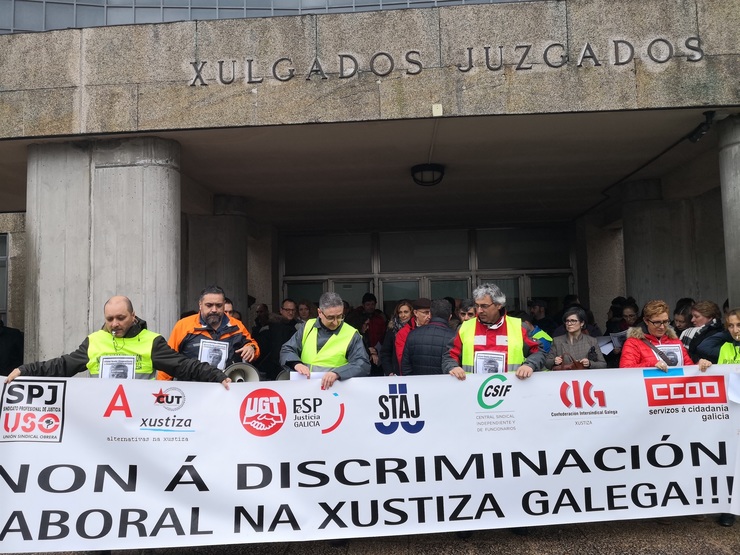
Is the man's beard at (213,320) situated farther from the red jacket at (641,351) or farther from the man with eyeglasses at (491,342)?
the red jacket at (641,351)

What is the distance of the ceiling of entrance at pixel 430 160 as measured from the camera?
7.38 meters

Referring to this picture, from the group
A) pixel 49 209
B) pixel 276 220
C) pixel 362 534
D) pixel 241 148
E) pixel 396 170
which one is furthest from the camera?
pixel 276 220

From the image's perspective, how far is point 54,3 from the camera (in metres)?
7.58

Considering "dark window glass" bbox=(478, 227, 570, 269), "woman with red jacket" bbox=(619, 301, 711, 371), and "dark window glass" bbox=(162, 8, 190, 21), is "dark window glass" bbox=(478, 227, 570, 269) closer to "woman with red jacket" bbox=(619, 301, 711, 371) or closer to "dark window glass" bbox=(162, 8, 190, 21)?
"dark window glass" bbox=(162, 8, 190, 21)

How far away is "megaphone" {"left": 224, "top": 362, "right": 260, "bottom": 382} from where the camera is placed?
15.8ft

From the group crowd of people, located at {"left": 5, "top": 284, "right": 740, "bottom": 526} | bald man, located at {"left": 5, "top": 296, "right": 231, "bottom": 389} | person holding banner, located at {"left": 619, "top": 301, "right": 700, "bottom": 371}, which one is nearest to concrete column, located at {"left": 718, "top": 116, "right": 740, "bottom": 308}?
crowd of people, located at {"left": 5, "top": 284, "right": 740, "bottom": 526}

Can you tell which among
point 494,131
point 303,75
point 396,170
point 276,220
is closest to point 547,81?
point 494,131

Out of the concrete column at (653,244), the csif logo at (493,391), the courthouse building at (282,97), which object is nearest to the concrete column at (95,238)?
the courthouse building at (282,97)

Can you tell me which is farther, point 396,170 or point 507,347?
point 396,170

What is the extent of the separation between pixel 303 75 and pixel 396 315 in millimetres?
2722

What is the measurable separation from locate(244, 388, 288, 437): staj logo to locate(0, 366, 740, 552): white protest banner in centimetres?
1

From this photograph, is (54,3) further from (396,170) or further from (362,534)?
(362,534)

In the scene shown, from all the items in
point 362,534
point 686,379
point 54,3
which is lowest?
point 362,534

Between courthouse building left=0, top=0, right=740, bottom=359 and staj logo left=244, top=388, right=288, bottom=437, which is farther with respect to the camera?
courthouse building left=0, top=0, right=740, bottom=359
